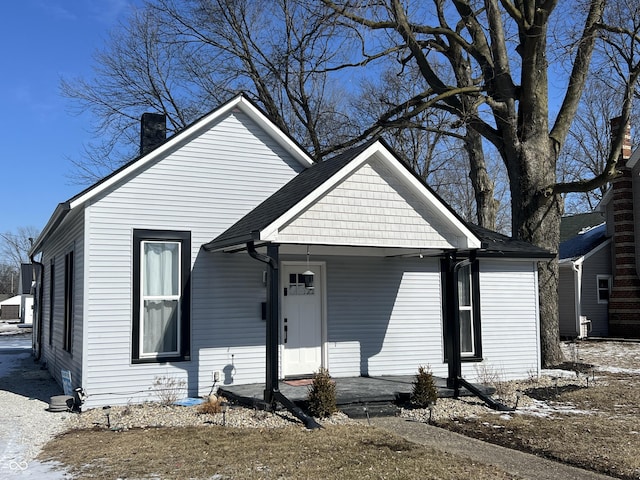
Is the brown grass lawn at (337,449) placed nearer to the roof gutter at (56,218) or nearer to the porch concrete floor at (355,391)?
the porch concrete floor at (355,391)

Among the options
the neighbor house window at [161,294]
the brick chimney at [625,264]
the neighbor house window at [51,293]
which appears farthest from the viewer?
the brick chimney at [625,264]

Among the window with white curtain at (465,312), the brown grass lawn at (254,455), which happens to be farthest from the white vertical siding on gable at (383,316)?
the brown grass lawn at (254,455)

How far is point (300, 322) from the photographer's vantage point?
12.3 metres

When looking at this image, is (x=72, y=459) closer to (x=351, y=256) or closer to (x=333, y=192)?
(x=333, y=192)

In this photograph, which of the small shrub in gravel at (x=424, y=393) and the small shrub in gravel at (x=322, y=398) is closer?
the small shrub in gravel at (x=322, y=398)

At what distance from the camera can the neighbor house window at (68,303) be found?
40.5 ft

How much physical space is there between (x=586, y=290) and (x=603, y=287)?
1042 mm

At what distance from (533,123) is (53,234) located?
1274 cm

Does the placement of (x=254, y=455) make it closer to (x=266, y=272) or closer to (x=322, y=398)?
(x=322, y=398)

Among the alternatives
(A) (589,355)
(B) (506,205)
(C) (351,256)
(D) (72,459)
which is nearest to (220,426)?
(D) (72,459)

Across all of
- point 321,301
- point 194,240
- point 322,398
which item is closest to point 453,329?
point 321,301

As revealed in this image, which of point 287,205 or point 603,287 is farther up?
point 287,205

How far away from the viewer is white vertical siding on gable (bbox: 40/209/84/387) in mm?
11172

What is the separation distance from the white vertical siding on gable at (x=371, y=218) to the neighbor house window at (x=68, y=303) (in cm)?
534
